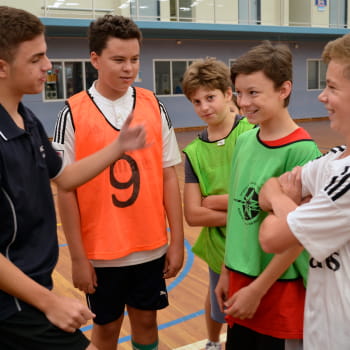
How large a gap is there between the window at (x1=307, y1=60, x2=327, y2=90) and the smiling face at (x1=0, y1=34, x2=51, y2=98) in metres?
17.9

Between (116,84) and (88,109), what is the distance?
0.18m

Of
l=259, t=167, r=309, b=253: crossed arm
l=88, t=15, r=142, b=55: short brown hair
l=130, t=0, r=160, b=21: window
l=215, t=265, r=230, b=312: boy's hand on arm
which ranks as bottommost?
l=215, t=265, r=230, b=312: boy's hand on arm

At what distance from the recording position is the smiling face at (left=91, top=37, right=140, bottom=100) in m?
2.13

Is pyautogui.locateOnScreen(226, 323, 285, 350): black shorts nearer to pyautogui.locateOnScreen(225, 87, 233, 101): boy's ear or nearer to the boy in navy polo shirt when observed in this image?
the boy in navy polo shirt

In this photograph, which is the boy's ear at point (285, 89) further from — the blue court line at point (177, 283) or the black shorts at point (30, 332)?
the blue court line at point (177, 283)

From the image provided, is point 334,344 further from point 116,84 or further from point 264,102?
point 116,84

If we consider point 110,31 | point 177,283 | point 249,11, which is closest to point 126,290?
point 110,31

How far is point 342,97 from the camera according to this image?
1333 millimetres

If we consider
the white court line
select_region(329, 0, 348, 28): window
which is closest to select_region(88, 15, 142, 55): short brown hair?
the white court line

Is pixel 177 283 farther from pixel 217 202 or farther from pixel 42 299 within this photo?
pixel 42 299

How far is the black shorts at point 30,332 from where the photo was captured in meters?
1.41

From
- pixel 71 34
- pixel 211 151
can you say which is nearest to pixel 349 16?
pixel 71 34

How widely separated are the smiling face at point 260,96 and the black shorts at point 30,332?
1.06 m

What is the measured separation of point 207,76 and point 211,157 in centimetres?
43
